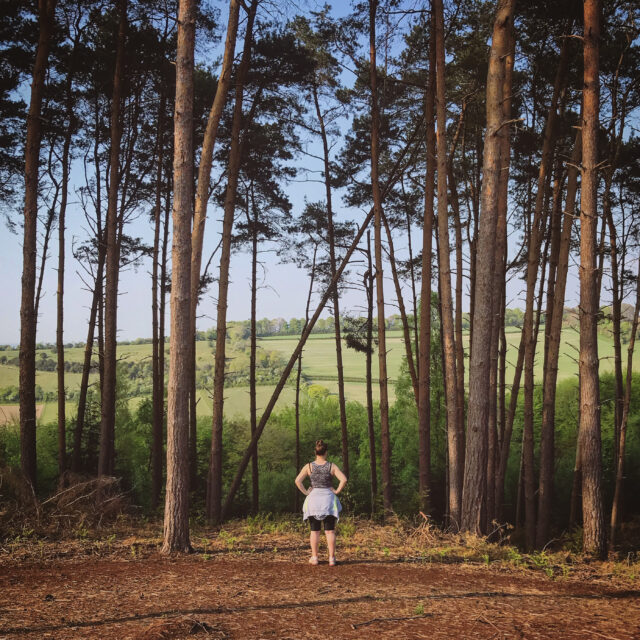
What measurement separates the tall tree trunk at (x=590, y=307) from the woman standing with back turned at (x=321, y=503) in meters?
4.34

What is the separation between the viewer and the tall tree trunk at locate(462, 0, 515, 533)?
8.19 m

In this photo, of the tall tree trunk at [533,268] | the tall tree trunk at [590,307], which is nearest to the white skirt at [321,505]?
the tall tree trunk at [590,307]

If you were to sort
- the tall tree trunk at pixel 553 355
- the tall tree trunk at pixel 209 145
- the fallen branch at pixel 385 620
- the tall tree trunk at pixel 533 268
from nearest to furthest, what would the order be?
1. the fallen branch at pixel 385 620
2. the tall tree trunk at pixel 209 145
3. the tall tree trunk at pixel 533 268
4. the tall tree trunk at pixel 553 355

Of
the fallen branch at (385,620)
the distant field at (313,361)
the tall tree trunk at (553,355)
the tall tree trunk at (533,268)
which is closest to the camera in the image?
the fallen branch at (385,620)

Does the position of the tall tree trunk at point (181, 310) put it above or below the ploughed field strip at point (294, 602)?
above

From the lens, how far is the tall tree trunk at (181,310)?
678 cm

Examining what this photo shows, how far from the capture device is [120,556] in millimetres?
6684

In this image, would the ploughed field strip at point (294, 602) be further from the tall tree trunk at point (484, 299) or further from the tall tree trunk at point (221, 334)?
the tall tree trunk at point (221, 334)

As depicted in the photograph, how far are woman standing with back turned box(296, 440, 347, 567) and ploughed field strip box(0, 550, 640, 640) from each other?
→ 0.28 meters

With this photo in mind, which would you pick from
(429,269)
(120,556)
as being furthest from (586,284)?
(120,556)

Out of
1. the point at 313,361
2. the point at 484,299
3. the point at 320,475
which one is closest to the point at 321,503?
the point at 320,475

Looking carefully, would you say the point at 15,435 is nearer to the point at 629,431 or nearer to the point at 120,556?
the point at 120,556

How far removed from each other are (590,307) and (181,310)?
250 inches

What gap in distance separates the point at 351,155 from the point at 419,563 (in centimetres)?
1270
